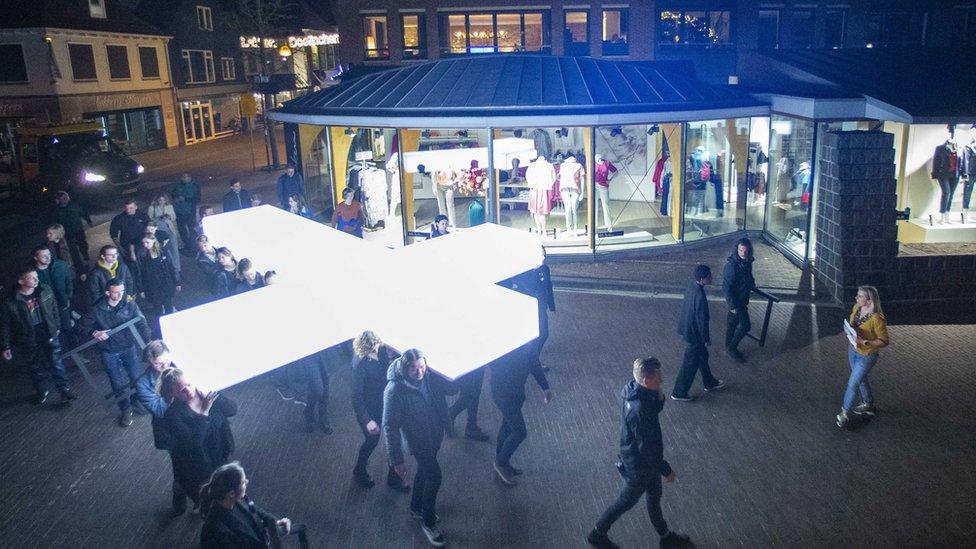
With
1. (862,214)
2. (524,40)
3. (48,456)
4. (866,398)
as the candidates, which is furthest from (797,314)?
(524,40)

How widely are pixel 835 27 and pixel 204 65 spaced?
3493cm

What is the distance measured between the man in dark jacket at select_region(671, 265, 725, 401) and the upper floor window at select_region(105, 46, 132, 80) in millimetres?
34552

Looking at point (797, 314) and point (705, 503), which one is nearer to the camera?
point (705, 503)

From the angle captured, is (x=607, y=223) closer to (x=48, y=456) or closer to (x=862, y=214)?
(x=862, y=214)

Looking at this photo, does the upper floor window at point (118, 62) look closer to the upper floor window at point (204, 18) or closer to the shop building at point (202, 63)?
the shop building at point (202, 63)

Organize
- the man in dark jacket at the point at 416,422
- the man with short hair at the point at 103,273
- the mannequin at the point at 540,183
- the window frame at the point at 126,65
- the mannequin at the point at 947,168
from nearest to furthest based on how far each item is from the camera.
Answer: the man in dark jacket at the point at 416,422 → the man with short hair at the point at 103,273 → the mannequin at the point at 947,168 → the mannequin at the point at 540,183 → the window frame at the point at 126,65

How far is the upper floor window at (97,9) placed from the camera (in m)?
33.7

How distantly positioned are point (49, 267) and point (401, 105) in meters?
7.70

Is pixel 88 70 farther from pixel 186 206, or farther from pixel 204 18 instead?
pixel 186 206

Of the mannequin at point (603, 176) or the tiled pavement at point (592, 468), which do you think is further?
the mannequin at point (603, 176)

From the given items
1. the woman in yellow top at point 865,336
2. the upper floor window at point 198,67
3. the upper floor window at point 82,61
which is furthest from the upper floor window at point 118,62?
the woman in yellow top at point 865,336

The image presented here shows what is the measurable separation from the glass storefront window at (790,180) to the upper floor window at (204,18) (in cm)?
3757

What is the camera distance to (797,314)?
1187 centimetres

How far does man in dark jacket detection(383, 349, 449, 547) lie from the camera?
6016 mm
